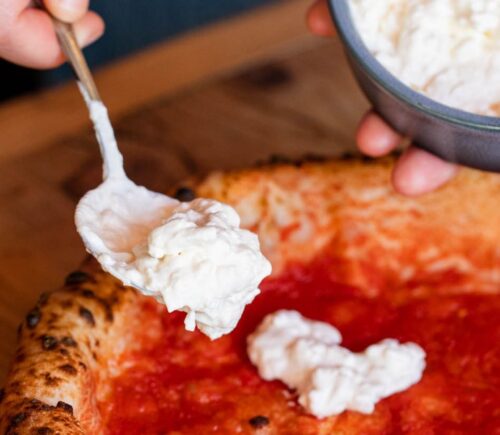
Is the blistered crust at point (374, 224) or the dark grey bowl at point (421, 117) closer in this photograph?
the dark grey bowl at point (421, 117)

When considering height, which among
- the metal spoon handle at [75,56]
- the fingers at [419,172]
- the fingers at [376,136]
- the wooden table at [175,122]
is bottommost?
the wooden table at [175,122]

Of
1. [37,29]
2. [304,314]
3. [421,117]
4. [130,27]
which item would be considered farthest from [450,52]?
[130,27]

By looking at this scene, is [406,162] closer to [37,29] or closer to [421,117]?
[421,117]

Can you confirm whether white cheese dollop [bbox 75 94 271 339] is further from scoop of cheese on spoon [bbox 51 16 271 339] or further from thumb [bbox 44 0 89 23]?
thumb [bbox 44 0 89 23]

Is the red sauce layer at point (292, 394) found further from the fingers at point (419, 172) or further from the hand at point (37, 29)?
the hand at point (37, 29)

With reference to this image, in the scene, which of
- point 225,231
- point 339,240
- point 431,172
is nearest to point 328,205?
point 339,240

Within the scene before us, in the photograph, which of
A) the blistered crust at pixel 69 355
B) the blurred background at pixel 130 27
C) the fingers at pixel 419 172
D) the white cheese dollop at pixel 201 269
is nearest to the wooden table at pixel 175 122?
the blurred background at pixel 130 27

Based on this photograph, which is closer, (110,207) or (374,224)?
(110,207)

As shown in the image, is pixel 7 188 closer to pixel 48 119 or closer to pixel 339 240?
pixel 48 119
